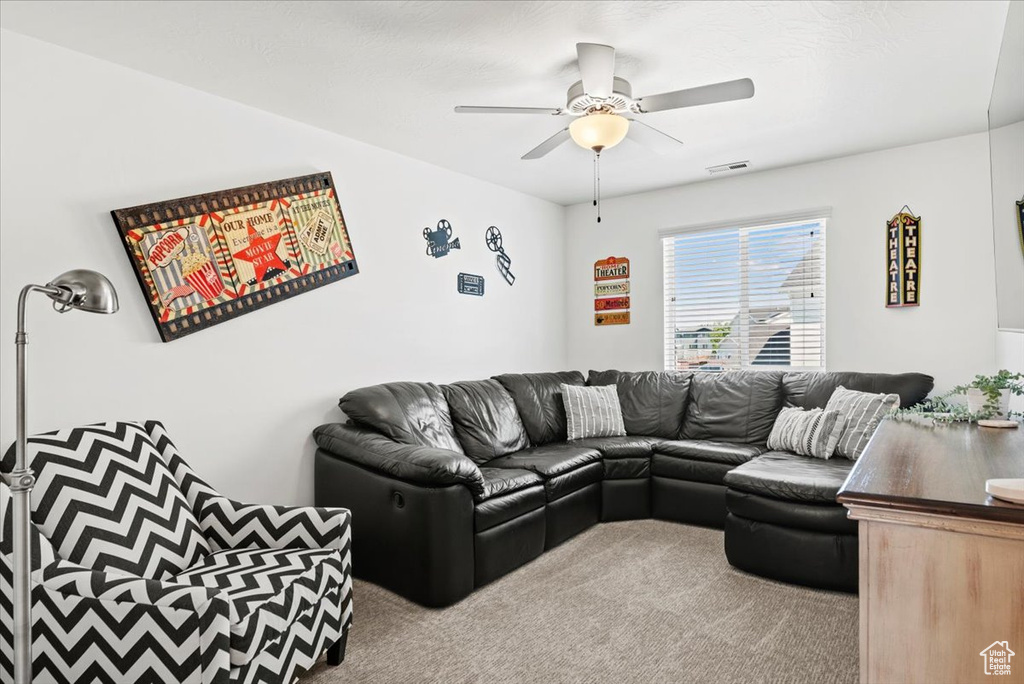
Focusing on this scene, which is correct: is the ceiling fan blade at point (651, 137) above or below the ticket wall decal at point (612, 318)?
above

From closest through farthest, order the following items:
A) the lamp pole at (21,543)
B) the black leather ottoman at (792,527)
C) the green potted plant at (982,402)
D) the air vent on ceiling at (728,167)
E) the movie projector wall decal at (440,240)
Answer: the lamp pole at (21,543) → the green potted plant at (982,402) → the black leather ottoman at (792,527) → the movie projector wall decal at (440,240) → the air vent on ceiling at (728,167)

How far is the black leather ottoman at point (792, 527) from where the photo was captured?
2.86 m

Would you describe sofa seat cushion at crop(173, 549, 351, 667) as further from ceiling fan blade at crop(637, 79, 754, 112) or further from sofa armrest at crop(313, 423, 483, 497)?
ceiling fan blade at crop(637, 79, 754, 112)

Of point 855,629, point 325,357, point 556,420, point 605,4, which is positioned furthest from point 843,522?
point 325,357

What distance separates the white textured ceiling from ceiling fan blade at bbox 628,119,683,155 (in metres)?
0.19

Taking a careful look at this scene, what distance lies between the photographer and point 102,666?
175 centimetres

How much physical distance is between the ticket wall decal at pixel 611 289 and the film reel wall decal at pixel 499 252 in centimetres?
93

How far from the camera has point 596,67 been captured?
2.50 meters

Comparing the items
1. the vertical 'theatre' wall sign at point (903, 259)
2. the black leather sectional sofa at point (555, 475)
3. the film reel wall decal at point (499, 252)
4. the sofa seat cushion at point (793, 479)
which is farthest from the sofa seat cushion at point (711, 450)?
the film reel wall decal at point (499, 252)

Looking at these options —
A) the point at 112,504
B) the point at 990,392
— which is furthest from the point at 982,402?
the point at 112,504

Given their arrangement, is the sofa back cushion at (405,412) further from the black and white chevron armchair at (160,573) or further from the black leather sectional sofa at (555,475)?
the black and white chevron armchair at (160,573)

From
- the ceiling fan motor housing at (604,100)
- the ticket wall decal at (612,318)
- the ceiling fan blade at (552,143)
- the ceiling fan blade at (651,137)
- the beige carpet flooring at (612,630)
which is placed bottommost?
the beige carpet flooring at (612,630)

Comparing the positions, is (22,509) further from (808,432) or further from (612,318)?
(612,318)

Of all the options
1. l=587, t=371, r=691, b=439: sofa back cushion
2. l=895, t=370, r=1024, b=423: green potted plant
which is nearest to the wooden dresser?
l=895, t=370, r=1024, b=423: green potted plant
